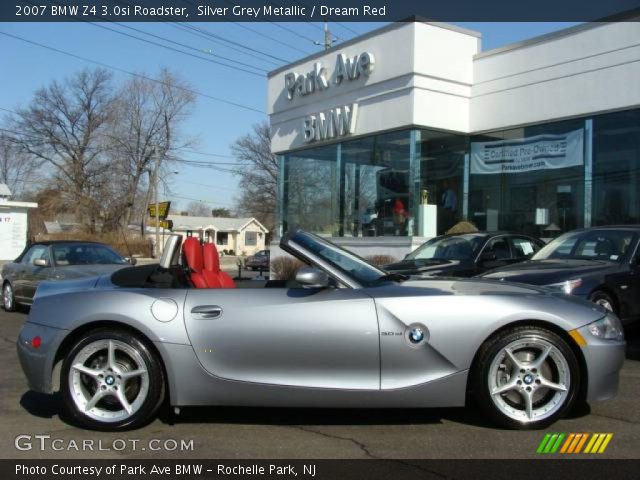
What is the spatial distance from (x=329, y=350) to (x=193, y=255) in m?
1.45

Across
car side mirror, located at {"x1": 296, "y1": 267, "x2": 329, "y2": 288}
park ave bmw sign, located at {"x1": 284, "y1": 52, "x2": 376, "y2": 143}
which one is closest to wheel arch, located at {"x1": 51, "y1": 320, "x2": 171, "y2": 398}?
car side mirror, located at {"x1": 296, "y1": 267, "x2": 329, "y2": 288}

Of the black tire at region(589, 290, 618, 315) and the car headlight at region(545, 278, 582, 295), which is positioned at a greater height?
the car headlight at region(545, 278, 582, 295)

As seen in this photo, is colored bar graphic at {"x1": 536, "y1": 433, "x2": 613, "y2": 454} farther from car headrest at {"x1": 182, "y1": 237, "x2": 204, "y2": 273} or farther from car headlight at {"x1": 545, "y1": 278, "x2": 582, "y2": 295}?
car headlight at {"x1": 545, "y1": 278, "x2": 582, "y2": 295}

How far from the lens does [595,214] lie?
50.8 ft

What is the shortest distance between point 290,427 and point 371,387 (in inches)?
27.3

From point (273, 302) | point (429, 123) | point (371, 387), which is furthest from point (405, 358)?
point (429, 123)

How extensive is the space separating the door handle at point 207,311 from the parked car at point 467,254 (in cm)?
634

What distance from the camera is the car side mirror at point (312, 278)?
4332 mm

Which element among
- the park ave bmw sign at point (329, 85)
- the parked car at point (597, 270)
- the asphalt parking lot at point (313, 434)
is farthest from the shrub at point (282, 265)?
the asphalt parking lot at point (313, 434)

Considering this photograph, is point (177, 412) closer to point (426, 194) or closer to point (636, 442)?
point (636, 442)

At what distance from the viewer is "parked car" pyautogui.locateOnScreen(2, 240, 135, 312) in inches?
433

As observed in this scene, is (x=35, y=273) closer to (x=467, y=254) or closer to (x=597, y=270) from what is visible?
(x=467, y=254)

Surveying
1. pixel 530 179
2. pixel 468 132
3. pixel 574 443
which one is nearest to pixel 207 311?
pixel 574 443
